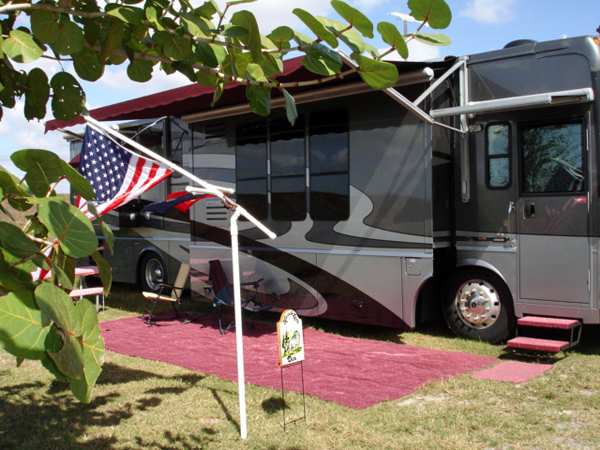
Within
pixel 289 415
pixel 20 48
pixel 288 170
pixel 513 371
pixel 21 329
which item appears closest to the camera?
pixel 21 329

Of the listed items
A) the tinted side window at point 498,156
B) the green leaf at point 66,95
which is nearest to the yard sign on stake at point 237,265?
the green leaf at point 66,95

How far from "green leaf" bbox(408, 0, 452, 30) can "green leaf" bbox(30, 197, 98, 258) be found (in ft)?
3.78

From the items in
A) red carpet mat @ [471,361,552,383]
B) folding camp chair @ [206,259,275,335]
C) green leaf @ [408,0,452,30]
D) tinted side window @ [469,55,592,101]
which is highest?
tinted side window @ [469,55,592,101]

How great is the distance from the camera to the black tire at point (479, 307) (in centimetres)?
678

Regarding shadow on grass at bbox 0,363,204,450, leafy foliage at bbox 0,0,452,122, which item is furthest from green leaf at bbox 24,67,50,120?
shadow on grass at bbox 0,363,204,450

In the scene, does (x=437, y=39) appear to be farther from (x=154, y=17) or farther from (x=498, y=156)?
(x=498, y=156)

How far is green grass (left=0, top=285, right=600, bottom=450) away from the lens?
4086 mm

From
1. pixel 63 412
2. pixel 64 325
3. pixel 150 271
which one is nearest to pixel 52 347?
pixel 64 325

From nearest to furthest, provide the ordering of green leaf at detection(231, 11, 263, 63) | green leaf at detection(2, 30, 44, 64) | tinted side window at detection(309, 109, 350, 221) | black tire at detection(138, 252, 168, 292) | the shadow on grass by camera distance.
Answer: green leaf at detection(2, 30, 44, 64), green leaf at detection(231, 11, 263, 63), the shadow on grass, tinted side window at detection(309, 109, 350, 221), black tire at detection(138, 252, 168, 292)

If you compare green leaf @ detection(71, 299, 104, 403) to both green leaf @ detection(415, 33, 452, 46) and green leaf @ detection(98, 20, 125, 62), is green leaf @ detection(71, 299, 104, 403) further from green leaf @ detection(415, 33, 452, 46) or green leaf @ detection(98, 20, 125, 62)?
green leaf @ detection(415, 33, 452, 46)

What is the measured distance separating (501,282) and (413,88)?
2324mm

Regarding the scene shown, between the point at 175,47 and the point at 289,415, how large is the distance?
3.22 meters

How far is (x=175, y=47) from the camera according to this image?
2.12 m

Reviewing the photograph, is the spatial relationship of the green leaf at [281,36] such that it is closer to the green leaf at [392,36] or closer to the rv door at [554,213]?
the green leaf at [392,36]
